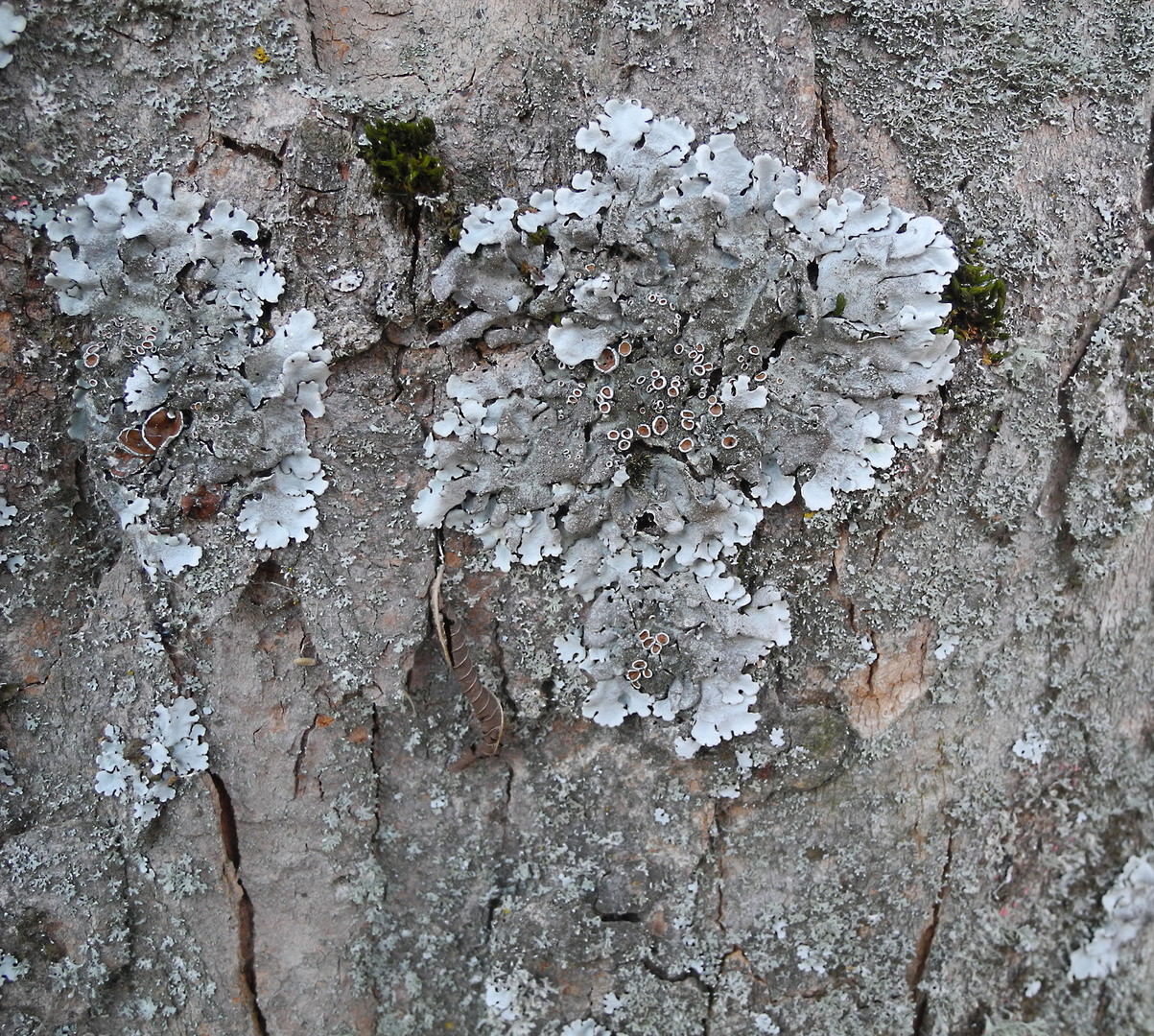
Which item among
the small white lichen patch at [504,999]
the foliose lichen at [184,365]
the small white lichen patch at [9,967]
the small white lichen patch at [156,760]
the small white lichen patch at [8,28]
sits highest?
the small white lichen patch at [8,28]

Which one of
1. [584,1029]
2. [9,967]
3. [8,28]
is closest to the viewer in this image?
Result: [8,28]

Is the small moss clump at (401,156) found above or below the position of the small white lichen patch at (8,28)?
below

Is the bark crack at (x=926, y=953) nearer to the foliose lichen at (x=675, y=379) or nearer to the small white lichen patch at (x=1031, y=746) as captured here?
the small white lichen patch at (x=1031, y=746)

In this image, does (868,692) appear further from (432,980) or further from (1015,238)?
(432,980)

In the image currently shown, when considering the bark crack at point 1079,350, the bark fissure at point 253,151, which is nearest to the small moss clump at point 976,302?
the bark crack at point 1079,350

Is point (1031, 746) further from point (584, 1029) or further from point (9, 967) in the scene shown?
point (9, 967)

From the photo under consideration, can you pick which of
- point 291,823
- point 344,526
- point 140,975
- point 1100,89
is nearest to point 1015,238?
point 1100,89

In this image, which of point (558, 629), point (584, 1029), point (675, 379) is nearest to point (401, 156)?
point (675, 379)
